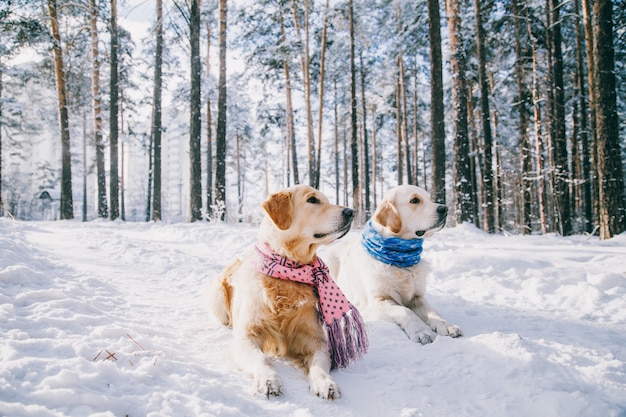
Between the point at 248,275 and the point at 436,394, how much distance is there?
146 centimetres

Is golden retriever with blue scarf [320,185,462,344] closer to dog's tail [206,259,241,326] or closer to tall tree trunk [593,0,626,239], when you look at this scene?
dog's tail [206,259,241,326]

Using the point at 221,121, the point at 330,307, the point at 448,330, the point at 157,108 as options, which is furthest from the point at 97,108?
the point at 448,330

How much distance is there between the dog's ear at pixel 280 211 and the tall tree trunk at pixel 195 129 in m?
10.9

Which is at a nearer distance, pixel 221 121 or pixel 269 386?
pixel 269 386

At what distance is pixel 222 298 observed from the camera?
3174 millimetres

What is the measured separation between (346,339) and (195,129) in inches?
497

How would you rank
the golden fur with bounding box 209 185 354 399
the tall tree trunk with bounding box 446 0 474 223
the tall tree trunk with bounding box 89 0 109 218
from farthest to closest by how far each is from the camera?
the tall tree trunk with bounding box 89 0 109 218
the tall tree trunk with bounding box 446 0 474 223
the golden fur with bounding box 209 185 354 399

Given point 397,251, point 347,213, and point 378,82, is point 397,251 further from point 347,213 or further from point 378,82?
point 378,82

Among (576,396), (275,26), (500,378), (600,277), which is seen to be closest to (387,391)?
(500,378)

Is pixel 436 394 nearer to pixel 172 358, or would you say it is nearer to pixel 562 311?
pixel 172 358

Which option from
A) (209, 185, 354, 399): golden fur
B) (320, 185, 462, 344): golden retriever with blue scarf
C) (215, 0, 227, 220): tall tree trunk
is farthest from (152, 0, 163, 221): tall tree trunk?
(209, 185, 354, 399): golden fur

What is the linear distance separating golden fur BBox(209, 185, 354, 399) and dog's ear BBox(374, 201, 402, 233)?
92 cm

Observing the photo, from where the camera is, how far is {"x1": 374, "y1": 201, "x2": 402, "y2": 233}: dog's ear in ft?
11.5

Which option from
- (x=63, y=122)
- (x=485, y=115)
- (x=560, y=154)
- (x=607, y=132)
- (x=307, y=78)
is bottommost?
(x=607, y=132)
